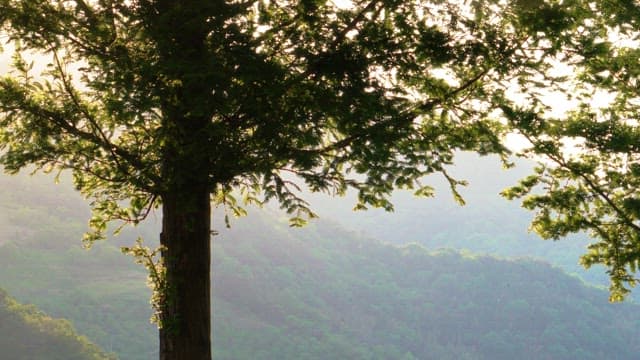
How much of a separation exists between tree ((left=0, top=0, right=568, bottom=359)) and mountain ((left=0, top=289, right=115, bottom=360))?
64674 mm

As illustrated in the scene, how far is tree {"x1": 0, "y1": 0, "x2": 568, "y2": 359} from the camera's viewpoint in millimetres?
8180

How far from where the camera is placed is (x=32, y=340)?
72312mm

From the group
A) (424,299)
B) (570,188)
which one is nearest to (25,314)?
(570,188)

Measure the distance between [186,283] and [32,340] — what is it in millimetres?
68518

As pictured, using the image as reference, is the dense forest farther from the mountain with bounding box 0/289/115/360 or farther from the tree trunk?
the tree trunk

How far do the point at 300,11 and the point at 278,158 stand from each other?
1.56m

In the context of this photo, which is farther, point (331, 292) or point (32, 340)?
point (331, 292)

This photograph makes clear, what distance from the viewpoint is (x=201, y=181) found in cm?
876

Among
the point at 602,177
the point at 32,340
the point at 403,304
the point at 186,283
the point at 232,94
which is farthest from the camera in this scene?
the point at 403,304

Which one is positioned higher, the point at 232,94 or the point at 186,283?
the point at 232,94

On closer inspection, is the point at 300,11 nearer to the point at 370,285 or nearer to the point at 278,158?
the point at 278,158

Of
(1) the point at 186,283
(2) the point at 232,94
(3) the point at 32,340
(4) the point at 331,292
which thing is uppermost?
(4) the point at 331,292

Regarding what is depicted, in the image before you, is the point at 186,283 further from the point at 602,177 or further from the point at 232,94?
the point at 602,177

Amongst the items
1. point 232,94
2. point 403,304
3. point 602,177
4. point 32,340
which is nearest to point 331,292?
point 403,304
